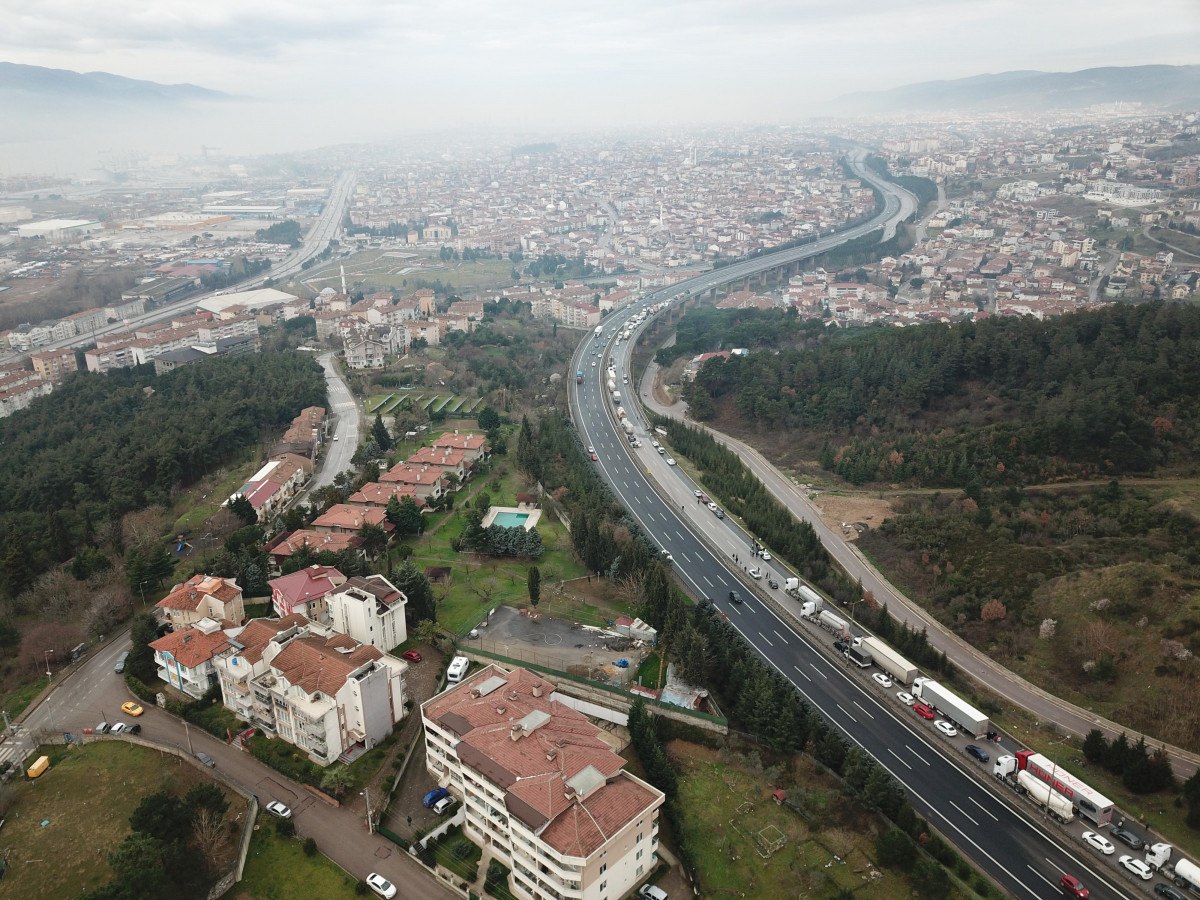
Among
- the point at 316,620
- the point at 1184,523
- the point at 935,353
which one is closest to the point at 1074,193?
the point at 935,353

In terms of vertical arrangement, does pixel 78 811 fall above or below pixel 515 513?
above

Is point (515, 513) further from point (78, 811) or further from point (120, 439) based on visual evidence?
point (120, 439)

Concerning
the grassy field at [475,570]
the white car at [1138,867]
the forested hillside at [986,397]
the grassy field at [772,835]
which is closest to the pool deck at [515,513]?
the grassy field at [475,570]

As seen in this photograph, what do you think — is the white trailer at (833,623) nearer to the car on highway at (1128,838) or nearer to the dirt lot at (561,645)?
the dirt lot at (561,645)

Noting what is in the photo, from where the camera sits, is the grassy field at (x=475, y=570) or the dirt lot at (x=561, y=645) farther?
the grassy field at (x=475, y=570)

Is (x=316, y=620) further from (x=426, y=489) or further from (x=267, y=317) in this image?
(x=267, y=317)

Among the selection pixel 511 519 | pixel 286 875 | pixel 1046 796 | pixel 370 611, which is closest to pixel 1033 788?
pixel 1046 796

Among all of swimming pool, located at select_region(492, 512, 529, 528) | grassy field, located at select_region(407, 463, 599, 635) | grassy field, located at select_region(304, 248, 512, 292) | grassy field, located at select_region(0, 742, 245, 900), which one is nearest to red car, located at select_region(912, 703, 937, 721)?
grassy field, located at select_region(407, 463, 599, 635)
